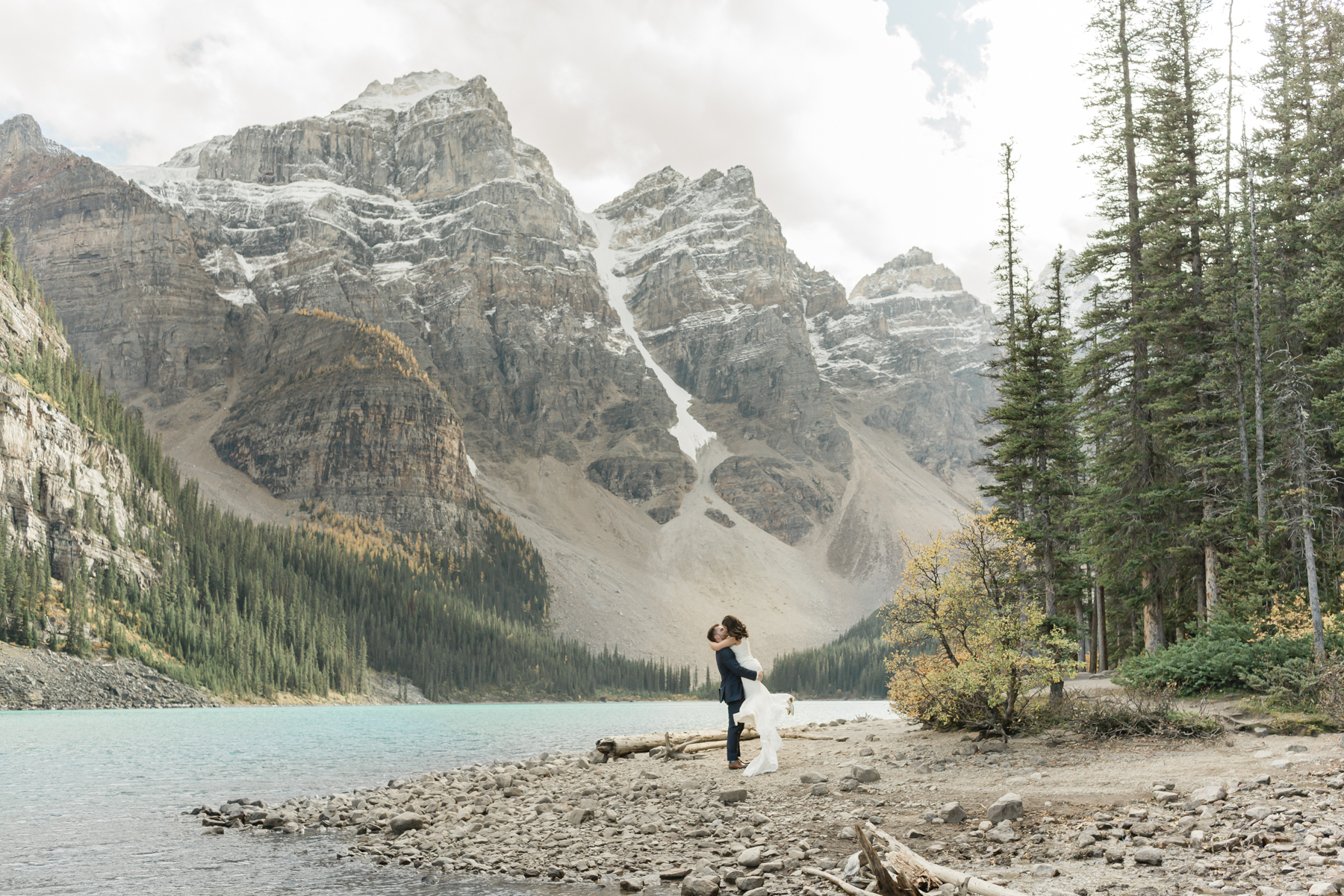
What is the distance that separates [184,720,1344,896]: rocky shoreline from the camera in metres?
10.2

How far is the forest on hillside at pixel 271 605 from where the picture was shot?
322 feet

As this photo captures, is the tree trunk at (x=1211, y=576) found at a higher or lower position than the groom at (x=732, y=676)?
higher

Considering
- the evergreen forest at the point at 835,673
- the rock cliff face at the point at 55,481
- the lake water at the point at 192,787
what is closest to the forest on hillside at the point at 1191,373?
the lake water at the point at 192,787

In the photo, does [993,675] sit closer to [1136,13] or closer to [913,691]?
[913,691]

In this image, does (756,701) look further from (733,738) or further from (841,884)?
(841,884)

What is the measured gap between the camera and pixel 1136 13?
1325 inches

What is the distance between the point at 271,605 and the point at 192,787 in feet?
360

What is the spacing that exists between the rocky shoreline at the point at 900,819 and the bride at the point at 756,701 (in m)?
0.52

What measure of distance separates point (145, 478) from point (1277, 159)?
145165mm

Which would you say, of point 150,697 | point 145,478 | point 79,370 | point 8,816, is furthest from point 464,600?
point 8,816

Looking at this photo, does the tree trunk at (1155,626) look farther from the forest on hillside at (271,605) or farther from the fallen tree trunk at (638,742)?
the forest on hillside at (271,605)

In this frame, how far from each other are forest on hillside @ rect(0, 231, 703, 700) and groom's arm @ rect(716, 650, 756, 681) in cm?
9189

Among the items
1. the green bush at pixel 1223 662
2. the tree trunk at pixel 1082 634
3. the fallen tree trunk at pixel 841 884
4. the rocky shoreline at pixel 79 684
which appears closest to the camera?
the fallen tree trunk at pixel 841 884

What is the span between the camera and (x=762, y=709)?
1802 cm
